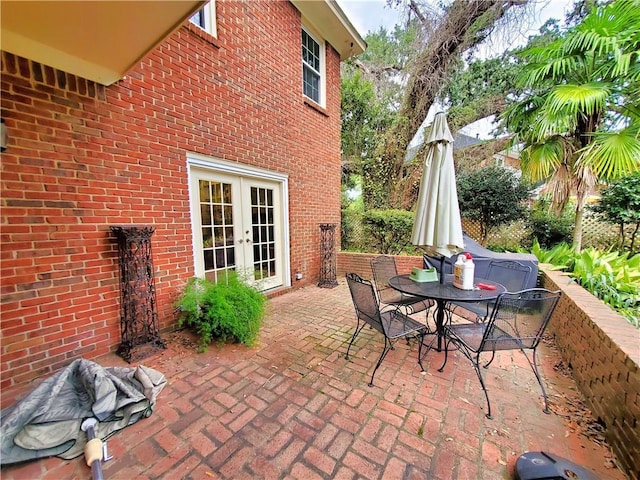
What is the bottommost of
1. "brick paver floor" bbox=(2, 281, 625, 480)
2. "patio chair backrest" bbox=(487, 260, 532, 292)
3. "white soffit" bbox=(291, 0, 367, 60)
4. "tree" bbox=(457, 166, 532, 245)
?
"brick paver floor" bbox=(2, 281, 625, 480)

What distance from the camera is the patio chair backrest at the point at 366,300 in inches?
85.2

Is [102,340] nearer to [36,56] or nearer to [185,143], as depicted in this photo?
[185,143]

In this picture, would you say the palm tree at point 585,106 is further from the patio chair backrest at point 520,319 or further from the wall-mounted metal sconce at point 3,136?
the wall-mounted metal sconce at point 3,136

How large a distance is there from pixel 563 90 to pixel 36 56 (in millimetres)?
6301

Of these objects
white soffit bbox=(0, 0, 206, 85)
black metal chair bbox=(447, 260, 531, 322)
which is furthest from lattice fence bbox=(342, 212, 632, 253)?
white soffit bbox=(0, 0, 206, 85)

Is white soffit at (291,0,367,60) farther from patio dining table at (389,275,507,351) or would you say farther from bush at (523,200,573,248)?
bush at (523,200,573,248)

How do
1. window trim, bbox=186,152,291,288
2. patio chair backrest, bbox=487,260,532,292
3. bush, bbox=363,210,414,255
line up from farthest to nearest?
bush, bbox=363,210,414,255
window trim, bbox=186,152,291,288
patio chair backrest, bbox=487,260,532,292

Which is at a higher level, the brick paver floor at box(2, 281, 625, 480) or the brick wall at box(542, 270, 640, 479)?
the brick wall at box(542, 270, 640, 479)

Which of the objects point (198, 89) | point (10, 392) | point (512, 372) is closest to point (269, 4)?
point (198, 89)

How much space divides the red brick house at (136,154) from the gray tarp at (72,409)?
2.16ft

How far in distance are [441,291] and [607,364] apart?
1.14 m

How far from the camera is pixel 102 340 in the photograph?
2506 mm

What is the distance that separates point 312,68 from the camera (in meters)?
5.33

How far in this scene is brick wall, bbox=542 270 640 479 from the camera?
1.45 m
